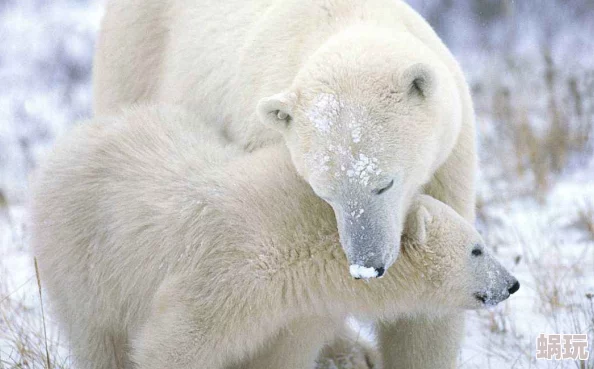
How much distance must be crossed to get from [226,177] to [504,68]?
732 centimetres

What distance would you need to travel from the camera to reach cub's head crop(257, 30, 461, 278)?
297 cm

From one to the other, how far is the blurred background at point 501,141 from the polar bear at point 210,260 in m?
0.50

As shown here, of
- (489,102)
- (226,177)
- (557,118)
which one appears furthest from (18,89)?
(226,177)

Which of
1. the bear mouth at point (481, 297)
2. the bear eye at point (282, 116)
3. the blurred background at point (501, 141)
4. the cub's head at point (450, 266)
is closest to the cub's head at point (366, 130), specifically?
the bear eye at point (282, 116)

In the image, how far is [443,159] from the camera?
138 inches

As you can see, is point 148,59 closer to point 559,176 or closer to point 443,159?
point 443,159

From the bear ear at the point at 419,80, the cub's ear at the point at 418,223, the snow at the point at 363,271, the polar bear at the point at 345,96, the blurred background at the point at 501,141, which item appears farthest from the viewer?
the blurred background at the point at 501,141

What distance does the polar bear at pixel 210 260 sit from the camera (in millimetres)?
3125

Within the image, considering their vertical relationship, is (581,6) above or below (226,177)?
below

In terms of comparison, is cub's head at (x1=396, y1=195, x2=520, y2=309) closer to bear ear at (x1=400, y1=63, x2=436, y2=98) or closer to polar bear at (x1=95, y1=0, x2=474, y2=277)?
polar bear at (x1=95, y1=0, x2=474, y2=277)

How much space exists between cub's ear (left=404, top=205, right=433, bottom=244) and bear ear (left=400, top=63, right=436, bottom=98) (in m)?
0.44

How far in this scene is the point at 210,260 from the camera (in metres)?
3.17

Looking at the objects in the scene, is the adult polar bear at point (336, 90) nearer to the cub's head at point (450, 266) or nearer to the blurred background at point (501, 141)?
the cub's head at point (450, 266)

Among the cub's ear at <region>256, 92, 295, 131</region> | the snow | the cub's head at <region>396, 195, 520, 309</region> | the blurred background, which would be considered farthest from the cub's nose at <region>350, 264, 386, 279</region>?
the blurred background
